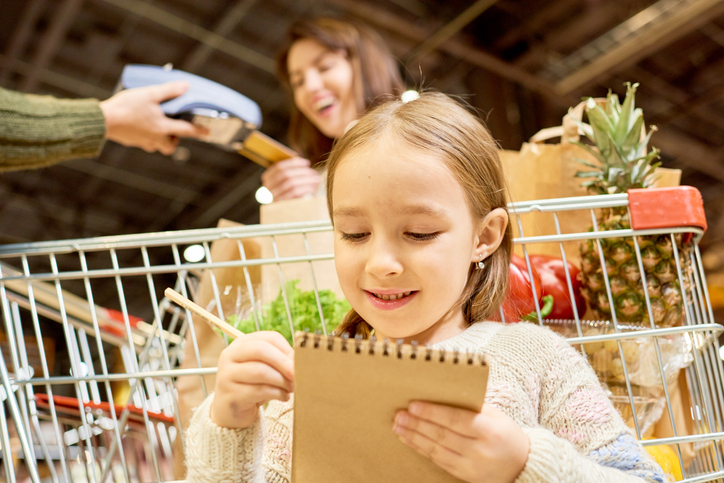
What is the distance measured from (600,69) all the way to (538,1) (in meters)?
0.76

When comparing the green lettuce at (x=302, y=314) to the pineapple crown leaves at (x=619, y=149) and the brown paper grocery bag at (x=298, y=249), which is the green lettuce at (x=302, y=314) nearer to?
the brown paper grocery bag at (x=298, y=249)

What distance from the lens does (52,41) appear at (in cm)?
430

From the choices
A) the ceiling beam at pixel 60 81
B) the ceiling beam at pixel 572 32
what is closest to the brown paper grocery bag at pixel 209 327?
the ceiling beam at pixel 572 32

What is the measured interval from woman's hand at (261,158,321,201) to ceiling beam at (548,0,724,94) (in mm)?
2930

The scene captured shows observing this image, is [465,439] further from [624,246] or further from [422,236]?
[624,246]

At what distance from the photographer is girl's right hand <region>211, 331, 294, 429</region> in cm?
74

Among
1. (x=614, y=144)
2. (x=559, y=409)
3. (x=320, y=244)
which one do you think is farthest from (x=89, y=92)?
(x=559, y=409)

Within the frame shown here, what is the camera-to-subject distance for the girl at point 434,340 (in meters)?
0.69

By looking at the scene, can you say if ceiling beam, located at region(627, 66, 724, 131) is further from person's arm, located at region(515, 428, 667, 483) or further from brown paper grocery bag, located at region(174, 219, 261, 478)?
person's arm, located at region(515, 428, 667, 483)

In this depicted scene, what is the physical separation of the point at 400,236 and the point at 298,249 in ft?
2.27

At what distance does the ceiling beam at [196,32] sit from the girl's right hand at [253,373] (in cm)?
373

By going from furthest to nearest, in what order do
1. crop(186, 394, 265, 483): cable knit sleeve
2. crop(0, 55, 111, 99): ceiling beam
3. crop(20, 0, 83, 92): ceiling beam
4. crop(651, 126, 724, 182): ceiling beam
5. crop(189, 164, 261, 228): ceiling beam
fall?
crop(189, 164, 261, 228): ceiling beam
crop(651, 126, 724, 182): ceiling beam
crop(0, 55, 111, 99): ceiling beam
crop(20, 0, 83, 92): ceiling beam
crop(186, 394, 265, 483): cable knit sleeve

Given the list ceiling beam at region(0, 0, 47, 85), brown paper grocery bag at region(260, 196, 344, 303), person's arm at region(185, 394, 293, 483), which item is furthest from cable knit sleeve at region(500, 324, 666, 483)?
ceiling beam at region(0, 0, 47, 85)

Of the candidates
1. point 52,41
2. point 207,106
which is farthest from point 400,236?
point 52,41
